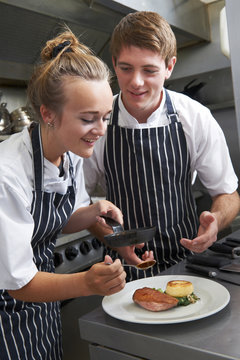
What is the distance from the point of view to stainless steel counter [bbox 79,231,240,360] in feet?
2.48

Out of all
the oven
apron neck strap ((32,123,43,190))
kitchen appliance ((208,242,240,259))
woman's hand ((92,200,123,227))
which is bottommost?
the oven

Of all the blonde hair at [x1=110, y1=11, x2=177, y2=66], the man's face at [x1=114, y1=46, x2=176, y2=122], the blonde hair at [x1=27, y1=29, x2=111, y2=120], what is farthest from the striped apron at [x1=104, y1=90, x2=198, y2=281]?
the blonde hair at [x1=27, y1=29, x2=111, y2=120]

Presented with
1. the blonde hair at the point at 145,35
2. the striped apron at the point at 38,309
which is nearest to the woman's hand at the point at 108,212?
the striped apron at the point at 38,309

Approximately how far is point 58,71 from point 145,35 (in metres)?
0.44

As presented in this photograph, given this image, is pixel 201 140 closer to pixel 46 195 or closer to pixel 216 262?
pixel 216 262

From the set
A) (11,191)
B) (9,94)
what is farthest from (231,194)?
(9,94)

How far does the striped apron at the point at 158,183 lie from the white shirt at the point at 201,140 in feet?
0.09

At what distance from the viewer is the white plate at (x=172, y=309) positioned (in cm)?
88

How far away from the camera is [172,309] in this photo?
0.95m

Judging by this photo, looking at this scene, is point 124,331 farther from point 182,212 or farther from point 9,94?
point 9,94

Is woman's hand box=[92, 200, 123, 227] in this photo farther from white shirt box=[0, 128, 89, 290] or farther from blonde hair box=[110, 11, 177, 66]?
blonde hair box=[110, 11, 177, 66]

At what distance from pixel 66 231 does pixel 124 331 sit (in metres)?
0.64

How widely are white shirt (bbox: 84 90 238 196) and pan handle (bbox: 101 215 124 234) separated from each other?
0.40 meters

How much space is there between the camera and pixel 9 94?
2.77 meters
